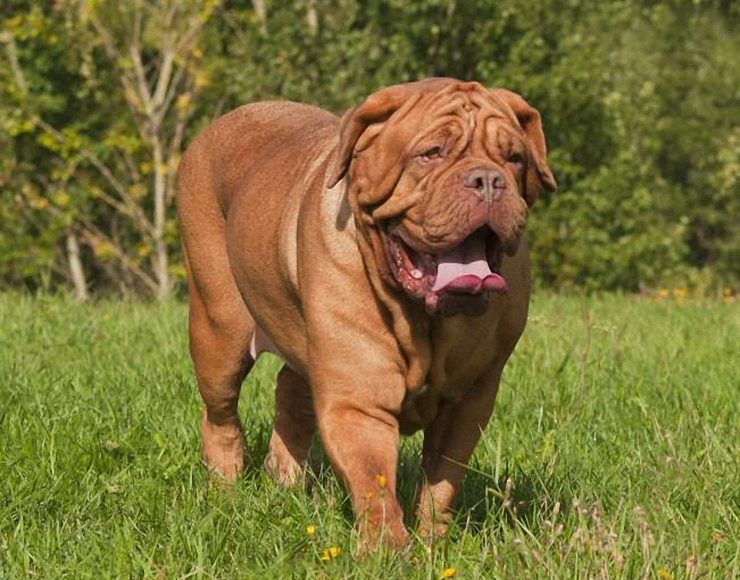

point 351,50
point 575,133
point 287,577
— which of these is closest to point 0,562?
point 287,577

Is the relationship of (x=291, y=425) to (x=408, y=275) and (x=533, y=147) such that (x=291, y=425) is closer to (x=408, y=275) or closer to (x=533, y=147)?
(x=408, y=275)

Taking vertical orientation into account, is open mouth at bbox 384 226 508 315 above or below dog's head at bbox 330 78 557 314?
below

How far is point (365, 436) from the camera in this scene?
4.26m

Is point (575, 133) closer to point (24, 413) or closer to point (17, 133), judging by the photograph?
point (17, 133)

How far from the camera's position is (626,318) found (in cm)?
975

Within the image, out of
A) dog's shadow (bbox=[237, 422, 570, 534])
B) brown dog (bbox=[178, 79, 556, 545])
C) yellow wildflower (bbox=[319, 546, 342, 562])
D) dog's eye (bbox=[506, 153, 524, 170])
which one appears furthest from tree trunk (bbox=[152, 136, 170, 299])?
yellow wildflower (bbox=[319, 546, 342, 562])

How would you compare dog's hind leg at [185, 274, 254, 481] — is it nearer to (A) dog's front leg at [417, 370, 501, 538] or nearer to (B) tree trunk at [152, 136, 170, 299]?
A: (A) dog's front leg at [417, 370, 501, 538]

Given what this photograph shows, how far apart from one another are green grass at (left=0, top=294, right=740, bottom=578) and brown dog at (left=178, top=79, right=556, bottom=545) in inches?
9.8

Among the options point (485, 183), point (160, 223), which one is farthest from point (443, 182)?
point (160, 223)

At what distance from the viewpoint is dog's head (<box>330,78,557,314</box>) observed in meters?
4.04

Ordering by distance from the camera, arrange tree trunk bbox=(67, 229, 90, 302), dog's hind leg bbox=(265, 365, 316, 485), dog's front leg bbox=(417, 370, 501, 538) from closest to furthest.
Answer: dog's front leg bbox=(417, 370, 501, 538), dog's hind leg bbox=(265, 365, 316, 485), tree trunk bbox=(67, 229, 90, 302)

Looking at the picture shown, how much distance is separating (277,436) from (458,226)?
2.00 metres

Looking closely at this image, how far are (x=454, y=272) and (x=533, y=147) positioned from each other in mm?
458

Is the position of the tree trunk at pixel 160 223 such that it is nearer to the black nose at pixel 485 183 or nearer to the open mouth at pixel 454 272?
the open mouth at pixel 454 272
